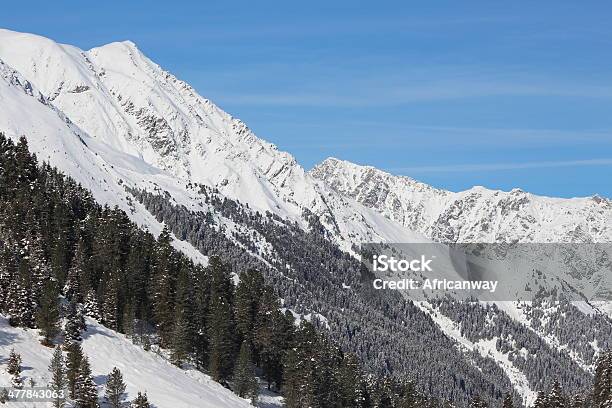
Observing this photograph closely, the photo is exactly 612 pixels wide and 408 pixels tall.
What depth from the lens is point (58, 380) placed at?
6462cm

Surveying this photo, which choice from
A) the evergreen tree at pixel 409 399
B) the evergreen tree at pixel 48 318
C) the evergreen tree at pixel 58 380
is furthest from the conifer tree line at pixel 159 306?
the evergreen tree at pixel 58 380

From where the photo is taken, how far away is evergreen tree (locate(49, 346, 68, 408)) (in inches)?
2518

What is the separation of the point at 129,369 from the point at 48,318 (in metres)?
9.24

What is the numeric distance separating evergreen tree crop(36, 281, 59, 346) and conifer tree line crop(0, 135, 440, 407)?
0.10 metres

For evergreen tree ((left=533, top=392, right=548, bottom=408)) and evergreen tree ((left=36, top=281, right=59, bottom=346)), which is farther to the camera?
evergreen tree ((left=533, top=392, right=548, bottom=408))

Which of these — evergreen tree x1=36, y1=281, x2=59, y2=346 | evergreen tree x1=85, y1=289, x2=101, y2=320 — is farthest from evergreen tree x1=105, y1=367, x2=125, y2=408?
evergreen tree x1=85, y1=289, x2=101, y2=320

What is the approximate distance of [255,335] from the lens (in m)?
110

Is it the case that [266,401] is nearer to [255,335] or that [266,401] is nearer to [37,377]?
[255,335]

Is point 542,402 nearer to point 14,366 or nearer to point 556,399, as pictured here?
point 556,399

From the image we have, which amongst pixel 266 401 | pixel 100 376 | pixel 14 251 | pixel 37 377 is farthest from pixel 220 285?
pixel 37 377

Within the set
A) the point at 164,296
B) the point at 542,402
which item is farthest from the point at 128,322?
the point at 542,402

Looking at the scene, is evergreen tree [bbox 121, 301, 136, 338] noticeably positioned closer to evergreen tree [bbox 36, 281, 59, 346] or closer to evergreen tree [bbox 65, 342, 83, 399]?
evergreen tree [bbox 36, 281, 59, 346]

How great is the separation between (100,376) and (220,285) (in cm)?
4171

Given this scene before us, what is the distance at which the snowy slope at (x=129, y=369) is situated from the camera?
233 feet
